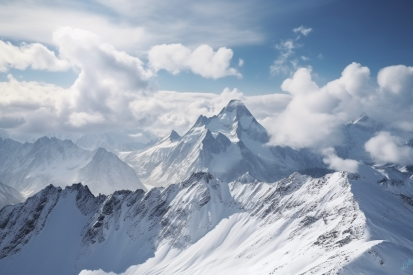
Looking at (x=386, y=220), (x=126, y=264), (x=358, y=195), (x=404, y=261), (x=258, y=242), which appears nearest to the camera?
(x=404, y=261)

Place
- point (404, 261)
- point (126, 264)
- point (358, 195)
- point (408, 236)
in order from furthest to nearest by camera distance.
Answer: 1. point (126, 264)
2. point (358, 195)
3. point (408, 236)
4. point (404, 261)

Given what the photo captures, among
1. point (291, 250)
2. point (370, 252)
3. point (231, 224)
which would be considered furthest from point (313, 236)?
point (231, 224)

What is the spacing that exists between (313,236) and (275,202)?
198ft

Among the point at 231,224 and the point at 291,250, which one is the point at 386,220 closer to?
the point at 291,250

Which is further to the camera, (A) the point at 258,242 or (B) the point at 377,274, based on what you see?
(A) the point at 258,242

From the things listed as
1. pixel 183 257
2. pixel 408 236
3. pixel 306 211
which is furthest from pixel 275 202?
pixel 408 236

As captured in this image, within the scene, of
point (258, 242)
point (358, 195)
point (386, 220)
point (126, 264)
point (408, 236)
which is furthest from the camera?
point (126, 264)

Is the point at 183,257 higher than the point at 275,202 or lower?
lower

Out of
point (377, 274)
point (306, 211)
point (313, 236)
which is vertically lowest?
point (377, 274)

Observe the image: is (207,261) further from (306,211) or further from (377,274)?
(377,274)

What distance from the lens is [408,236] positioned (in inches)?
5054

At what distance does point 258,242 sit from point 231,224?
1431 inches

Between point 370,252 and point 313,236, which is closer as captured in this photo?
point 370,252

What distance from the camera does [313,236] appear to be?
440 feet
